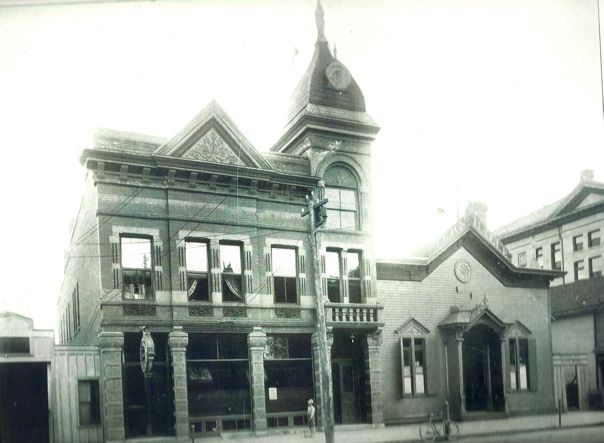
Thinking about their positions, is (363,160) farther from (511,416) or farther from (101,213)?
(511,416)

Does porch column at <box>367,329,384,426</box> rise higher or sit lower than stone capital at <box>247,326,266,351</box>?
lower

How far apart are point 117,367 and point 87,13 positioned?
9.11 meters

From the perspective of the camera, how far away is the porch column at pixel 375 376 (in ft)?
67.9

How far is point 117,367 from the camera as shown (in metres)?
16.8

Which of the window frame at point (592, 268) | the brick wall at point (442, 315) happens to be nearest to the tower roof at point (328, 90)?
the brick wall at point (442, 315)

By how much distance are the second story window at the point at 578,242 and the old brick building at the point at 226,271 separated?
1197 centimetres

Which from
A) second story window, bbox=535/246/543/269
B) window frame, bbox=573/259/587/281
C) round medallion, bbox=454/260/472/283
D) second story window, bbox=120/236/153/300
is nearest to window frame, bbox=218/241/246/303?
second story window, bbox=120/236/153/300

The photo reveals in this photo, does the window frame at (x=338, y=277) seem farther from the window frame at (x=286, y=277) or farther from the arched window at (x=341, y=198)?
the window frame at (x=286, y=277)

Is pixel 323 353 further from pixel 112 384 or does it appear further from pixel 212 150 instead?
pixel 212 150

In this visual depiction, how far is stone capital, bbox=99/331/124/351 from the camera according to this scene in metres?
16.7

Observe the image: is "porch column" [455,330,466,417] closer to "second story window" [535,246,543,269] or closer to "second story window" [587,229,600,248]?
"second story window" [587,229,600,248]

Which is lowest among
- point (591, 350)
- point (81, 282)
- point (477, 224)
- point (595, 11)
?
point (591, 350)

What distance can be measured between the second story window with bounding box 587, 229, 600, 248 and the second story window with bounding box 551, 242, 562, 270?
71.9 inches

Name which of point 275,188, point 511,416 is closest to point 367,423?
point 511,416
